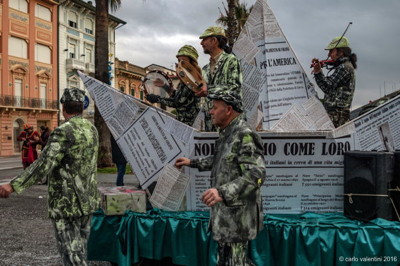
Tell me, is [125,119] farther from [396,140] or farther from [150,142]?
[396,140]

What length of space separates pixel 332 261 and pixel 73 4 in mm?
41509

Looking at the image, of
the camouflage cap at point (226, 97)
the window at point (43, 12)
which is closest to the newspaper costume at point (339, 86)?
the camouflage cap at point (226, 97)

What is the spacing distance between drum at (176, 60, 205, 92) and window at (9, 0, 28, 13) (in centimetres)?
3426

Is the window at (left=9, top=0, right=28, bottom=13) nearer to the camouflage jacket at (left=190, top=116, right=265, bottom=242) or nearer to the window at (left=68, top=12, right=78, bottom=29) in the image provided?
the window at (left=68, top=12, right=78, bottom=29)

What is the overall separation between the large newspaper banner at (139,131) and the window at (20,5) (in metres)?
33.9

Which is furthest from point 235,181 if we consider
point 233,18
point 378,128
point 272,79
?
point 233,18

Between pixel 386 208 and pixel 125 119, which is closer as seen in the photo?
pixel 386 208

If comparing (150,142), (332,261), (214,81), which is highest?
(214,81)

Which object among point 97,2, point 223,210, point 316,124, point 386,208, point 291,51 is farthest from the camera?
point 97,2

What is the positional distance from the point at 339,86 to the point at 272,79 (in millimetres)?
808

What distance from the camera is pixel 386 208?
13.3ft

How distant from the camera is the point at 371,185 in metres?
4.05

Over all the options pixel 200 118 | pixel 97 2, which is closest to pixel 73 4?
pixel 97 2

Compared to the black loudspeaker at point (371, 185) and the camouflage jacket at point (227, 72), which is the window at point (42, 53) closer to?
the camouflage jacket at point (227, 72)
